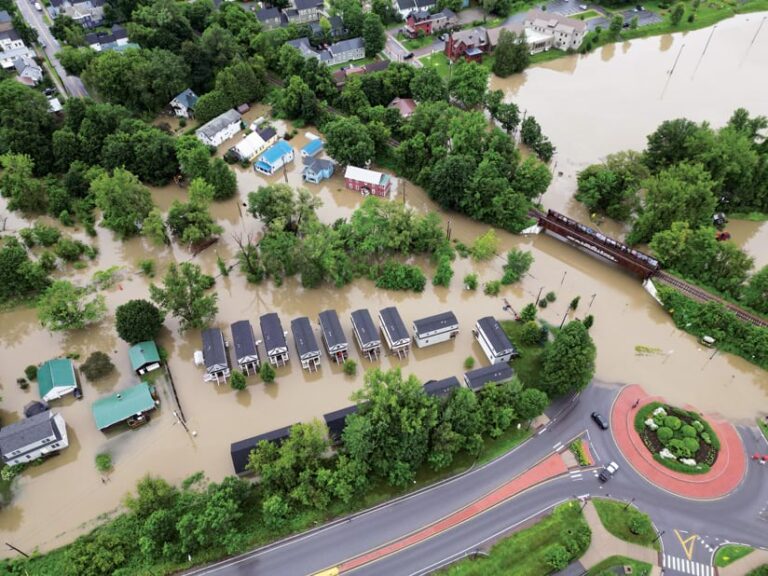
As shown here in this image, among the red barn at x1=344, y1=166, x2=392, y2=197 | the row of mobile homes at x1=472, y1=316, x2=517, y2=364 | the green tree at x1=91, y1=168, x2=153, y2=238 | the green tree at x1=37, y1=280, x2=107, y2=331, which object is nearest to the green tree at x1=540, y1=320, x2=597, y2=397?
the row of mobile homes at x1=472, y1=316, x2=517, y2=364

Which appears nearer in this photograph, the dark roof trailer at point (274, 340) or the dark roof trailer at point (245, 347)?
the dark roof trailer at point (245, 347)

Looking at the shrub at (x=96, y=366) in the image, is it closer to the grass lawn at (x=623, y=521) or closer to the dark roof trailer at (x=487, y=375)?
the dark roof trailer at (x=487, y=375)

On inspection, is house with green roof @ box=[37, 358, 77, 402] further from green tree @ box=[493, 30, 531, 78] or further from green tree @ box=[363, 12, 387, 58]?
green tree @ box=[493, 30, 531, 78]

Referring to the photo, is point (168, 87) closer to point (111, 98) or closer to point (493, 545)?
point (111, 98)

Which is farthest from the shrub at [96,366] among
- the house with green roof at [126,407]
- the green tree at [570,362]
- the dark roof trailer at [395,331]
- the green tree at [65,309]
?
the green tree at [570,362]

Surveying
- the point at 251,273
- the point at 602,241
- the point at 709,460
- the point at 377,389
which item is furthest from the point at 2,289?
the point at 709,460

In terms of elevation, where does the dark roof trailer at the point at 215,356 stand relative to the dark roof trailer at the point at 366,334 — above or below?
below

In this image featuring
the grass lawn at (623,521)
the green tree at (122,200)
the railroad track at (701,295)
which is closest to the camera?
the grass lawn at (623,521)
